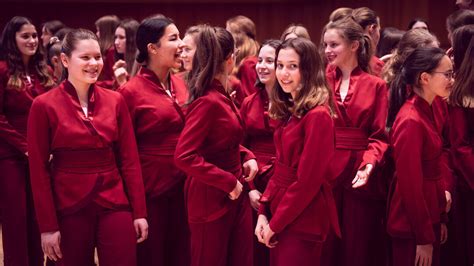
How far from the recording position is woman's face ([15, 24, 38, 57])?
4730 millimetres

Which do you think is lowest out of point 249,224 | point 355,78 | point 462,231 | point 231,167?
point 462,231

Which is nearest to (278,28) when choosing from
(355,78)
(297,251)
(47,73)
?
(47,73)

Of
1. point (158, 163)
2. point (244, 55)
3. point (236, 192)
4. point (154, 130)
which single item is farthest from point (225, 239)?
point (244, 55)

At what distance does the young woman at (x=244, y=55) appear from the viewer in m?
4.74

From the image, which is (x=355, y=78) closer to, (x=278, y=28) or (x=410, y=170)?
(x=410, y=170)

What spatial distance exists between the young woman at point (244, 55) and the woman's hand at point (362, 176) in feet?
4.72

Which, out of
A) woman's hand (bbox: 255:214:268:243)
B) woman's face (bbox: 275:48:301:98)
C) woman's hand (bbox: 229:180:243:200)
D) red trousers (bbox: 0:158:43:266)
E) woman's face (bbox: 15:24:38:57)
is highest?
woman's face (bbox: 275:48:301:98)

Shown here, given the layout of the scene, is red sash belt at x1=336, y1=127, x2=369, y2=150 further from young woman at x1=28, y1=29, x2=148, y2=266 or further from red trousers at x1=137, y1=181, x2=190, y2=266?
young woman at x1=28, y1=29, x2=148, y2=266

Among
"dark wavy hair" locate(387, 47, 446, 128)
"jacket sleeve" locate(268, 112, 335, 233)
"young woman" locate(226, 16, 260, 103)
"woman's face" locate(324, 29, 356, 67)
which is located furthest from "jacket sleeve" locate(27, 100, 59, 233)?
"young woman" locate(226, 16, 260, 103)

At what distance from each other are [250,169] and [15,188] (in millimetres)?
1727

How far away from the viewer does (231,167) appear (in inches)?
136

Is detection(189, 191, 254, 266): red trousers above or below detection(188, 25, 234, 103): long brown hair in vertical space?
below

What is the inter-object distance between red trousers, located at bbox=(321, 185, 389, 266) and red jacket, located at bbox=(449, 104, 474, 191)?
489 mm

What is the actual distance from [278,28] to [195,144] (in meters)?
5.31
